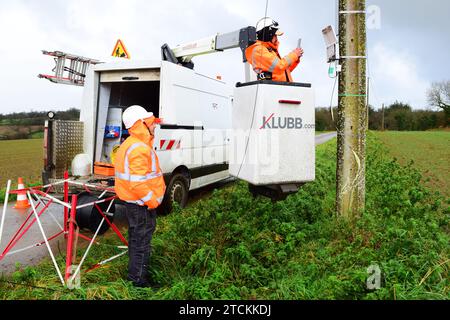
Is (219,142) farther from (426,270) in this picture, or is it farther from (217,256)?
(426,270)

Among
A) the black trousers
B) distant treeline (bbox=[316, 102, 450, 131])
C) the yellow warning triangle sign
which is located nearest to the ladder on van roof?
the yellow warning triangle sign

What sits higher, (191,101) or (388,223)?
(191,101)

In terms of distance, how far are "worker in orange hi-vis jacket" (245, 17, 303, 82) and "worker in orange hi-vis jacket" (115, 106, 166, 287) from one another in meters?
1.62

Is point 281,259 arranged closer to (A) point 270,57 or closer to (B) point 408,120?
(A) point 270,57

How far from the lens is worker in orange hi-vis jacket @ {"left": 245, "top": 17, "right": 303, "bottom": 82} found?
4.88 metres

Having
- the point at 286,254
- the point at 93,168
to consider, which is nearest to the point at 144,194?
the point at 286,254

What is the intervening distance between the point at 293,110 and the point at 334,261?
182cm

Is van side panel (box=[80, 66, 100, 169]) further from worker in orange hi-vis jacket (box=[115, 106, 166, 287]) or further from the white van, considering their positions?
worker in orange hi-vis jacket (box=[115, 106, 166, 287])

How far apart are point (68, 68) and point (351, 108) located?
6130 millimetres

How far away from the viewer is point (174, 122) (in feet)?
23.3

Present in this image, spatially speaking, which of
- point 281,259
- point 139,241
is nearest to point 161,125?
point 139,241

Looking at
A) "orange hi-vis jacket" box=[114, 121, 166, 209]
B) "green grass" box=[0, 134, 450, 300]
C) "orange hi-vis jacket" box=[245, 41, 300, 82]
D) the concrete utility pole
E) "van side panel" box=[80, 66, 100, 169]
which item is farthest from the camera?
"van side panel" box=[80, 66, 100, 169]

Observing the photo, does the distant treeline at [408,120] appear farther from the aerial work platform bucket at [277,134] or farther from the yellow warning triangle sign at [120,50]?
the aerial work platform bucket at [277,134]

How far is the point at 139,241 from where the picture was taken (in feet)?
13.8
